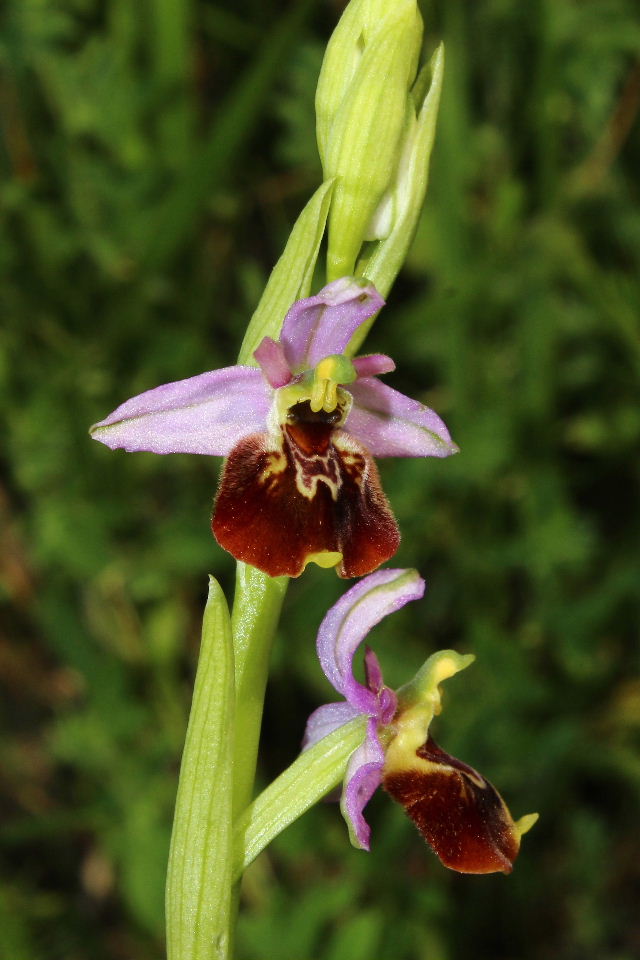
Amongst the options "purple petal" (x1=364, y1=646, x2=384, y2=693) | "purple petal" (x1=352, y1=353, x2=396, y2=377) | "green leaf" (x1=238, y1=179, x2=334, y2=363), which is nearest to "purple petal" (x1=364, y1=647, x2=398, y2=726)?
"purple petal" (x1=364, y1=646, x2=384, y2=693)

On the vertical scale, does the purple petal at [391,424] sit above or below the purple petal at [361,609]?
above

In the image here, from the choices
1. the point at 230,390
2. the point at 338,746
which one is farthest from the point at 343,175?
the point at 338,746

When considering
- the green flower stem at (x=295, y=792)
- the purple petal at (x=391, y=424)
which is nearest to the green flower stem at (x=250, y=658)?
the green flower stem at (x=295, y=792)

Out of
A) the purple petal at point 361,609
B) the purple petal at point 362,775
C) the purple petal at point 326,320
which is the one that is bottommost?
the purple petal at point 362,775

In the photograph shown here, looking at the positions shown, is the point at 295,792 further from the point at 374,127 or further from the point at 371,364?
the point at 374,127

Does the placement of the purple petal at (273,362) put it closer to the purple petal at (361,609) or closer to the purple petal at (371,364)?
the purple petal at (371,364)

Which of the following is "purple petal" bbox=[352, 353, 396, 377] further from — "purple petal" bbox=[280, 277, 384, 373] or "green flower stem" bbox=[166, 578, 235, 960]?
"green flower stem" bbox=[166, 578, 235, 960]

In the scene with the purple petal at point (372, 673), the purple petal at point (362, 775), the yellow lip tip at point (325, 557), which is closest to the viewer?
the yellow lip tip at point (325, 557)
